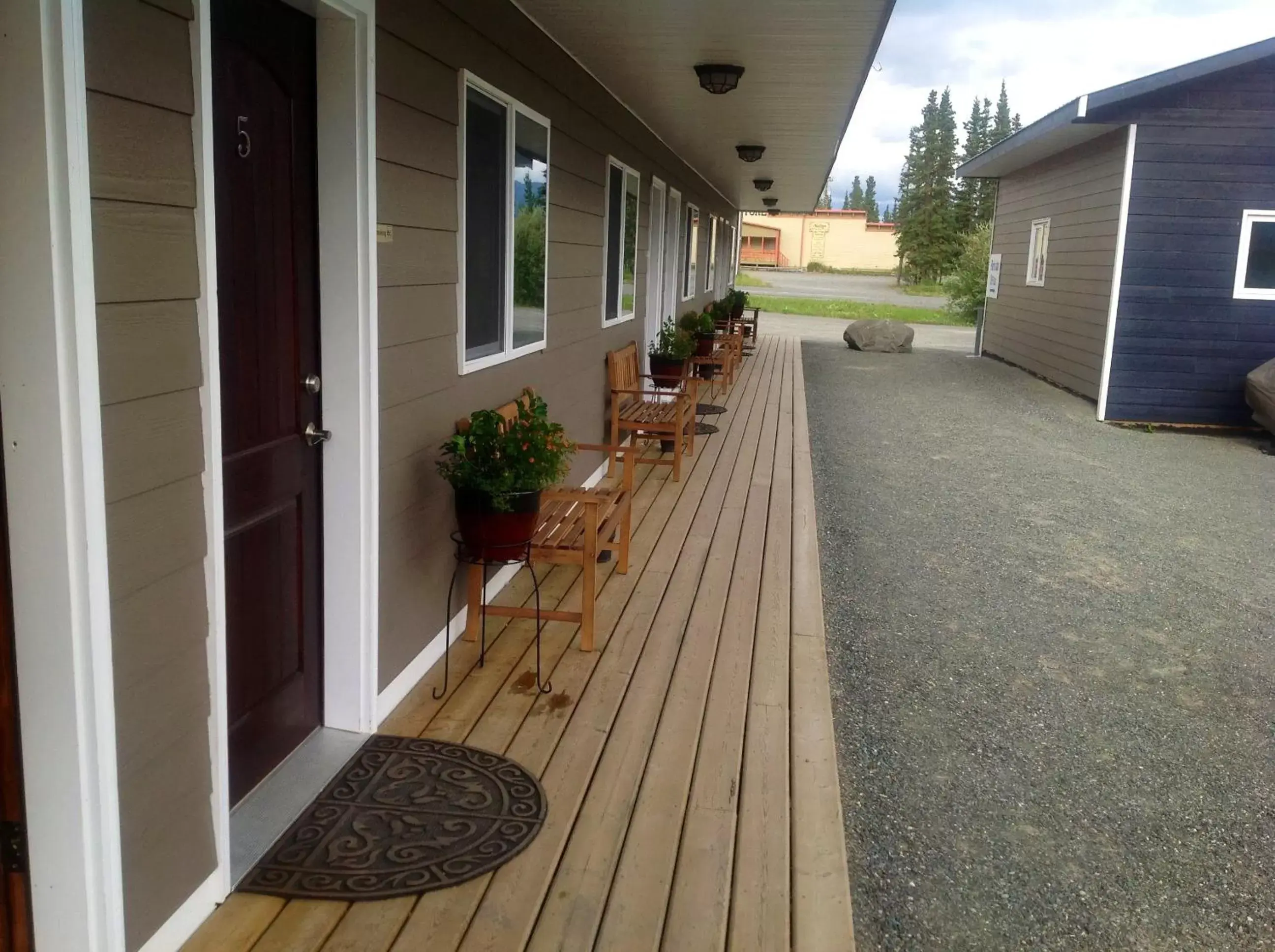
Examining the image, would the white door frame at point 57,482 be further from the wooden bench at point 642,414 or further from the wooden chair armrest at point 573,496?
the wooden bench at point 642,414

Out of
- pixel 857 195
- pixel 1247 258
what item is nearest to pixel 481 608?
pixel 1247 258

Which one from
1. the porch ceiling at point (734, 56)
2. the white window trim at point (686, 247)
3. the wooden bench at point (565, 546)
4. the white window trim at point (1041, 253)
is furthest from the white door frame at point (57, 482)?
the white window trim at point (1041, 253)

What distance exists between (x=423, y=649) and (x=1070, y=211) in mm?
9886

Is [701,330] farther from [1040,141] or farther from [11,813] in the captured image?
[11,813]

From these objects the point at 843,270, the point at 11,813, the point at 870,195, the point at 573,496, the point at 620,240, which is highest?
the point at 870,195

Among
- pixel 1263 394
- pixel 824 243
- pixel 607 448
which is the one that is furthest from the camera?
pixel 824 243

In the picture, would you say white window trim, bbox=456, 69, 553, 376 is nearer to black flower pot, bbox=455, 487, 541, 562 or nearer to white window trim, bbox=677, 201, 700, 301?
black flower pot, bbox=455, 487, 541, 562

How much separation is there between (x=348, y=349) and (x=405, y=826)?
111 centimetres

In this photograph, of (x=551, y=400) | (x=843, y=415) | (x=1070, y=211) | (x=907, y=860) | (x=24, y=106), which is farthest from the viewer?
(x=1070, y=211)

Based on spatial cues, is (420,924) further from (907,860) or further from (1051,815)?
(1051,815)

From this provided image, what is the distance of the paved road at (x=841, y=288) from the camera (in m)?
33.4

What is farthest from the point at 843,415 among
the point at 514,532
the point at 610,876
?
the point at 610,876

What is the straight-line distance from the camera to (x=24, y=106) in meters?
1.41

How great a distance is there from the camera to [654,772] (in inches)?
103
